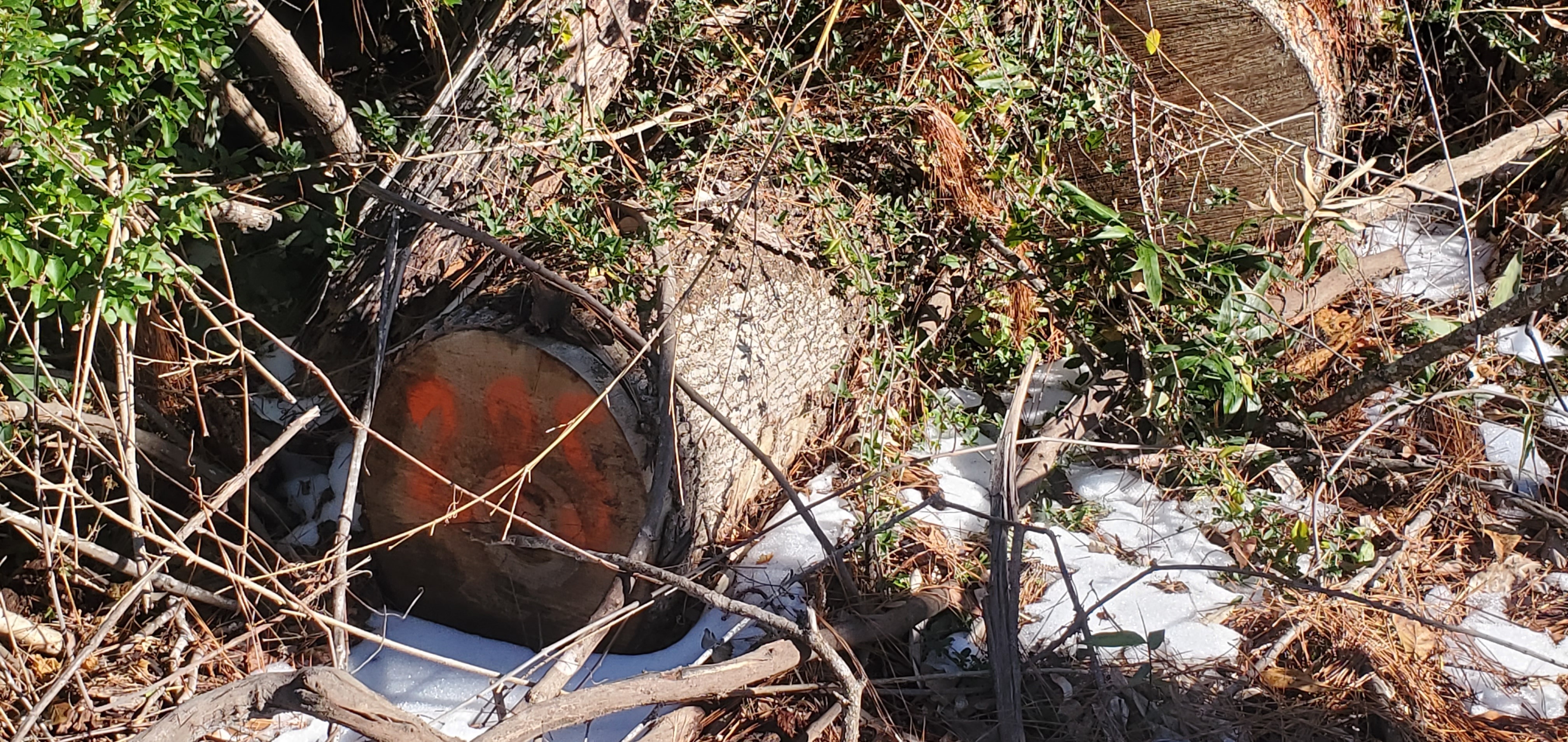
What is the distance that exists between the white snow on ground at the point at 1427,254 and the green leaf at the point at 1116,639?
1.92m

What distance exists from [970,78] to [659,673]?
2049mm

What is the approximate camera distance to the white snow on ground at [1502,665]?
2.27m

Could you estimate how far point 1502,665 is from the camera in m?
2.37

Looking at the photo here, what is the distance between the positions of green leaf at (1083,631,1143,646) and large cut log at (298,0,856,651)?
36.8 inches

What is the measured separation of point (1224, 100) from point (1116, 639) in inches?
71.3

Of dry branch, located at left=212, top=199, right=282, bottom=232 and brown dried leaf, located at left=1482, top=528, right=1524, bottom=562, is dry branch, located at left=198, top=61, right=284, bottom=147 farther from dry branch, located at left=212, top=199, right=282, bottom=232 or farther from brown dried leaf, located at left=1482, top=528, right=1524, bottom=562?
brown dried leaf, located at left=1482, top=528, right=1524, bottom=562

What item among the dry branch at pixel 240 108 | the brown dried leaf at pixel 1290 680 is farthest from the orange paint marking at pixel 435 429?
the brown dried leaf at pixel 1290 680


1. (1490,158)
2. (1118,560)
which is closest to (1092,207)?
(1118,560)

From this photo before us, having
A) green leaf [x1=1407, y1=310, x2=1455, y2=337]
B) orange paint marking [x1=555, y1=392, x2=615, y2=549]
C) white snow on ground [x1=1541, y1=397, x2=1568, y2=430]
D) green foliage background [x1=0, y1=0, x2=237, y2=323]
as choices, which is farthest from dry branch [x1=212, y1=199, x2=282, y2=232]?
white snow on ground [x1=1541, y1=397, x2=1568, y2=430]

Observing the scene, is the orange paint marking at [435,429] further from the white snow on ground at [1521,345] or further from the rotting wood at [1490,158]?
the white snow on ground at [1521,345]

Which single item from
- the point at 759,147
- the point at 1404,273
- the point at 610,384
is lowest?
the point at 1404,273

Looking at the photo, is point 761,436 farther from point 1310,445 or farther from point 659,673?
point 1310,445

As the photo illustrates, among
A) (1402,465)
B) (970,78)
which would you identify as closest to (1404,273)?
(1402,465)

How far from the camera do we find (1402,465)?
2.90 metres
